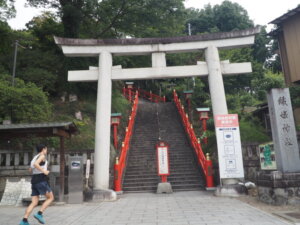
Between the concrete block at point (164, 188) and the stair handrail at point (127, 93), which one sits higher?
the stair handrail at point (127, 93)

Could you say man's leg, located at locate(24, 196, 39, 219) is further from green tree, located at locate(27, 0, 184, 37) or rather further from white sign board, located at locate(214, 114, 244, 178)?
green tree, located at locate(27, 0, 184, 37)

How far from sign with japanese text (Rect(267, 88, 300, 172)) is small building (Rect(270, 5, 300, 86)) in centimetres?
1059

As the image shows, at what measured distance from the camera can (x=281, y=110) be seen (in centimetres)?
711

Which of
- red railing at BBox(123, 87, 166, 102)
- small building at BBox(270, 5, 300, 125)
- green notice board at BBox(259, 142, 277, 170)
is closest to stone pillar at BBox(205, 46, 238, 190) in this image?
green notice board at BBox(259, 142, 277, 170)

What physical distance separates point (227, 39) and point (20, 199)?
31.8 feet

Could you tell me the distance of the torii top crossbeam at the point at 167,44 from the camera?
984 centimetres

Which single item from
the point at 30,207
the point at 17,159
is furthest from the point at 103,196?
the point at 30,207

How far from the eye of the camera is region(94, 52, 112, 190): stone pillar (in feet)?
29.1

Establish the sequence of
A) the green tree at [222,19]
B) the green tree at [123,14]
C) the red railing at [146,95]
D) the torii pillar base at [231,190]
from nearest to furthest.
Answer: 1. the torii pillar base at [231,190]
2. the green tree at [123,14]
3. the red railing at [146,95]
4. the green tree at [222,19]

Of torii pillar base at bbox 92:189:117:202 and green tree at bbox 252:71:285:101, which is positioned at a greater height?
green tree at bbox 252:71:285:101

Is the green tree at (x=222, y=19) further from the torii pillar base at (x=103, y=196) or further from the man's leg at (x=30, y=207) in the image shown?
the man's leg at (x=30, y=207)

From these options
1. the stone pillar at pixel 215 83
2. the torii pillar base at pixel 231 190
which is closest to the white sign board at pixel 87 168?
the torii pillar base at pixel 231 190

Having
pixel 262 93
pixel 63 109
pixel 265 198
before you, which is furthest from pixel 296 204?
pixel 63 109

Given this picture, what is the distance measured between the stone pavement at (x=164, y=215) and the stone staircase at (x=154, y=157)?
2.93m
